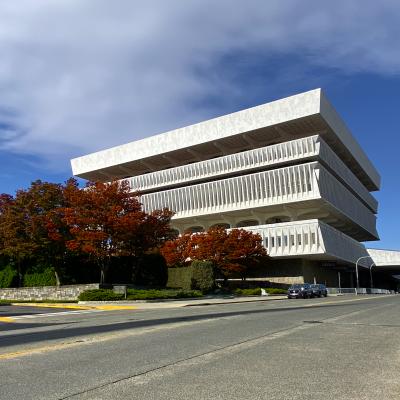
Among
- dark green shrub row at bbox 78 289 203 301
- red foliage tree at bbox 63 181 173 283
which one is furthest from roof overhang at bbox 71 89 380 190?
dark green shrub row at bbox 78 289 203 301

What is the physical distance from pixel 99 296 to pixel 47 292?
660 cm

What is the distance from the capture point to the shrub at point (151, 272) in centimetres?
4294

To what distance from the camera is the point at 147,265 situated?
43.2 metres

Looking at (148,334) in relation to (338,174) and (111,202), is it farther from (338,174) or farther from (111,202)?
(338,174)

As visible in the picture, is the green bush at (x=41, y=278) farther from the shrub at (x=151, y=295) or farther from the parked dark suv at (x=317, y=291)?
the parked dark suv at (x=317, y=291)

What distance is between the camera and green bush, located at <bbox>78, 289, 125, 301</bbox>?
31469mm

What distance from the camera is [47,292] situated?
118 feet

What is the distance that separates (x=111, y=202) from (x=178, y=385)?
3034cm

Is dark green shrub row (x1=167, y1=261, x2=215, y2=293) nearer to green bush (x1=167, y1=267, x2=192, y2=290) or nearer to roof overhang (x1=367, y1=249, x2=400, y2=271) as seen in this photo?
green bush (x1=167, y1=267, x2=192, y2=290)

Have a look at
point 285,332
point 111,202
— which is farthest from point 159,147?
point 285,332

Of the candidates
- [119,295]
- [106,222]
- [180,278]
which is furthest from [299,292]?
[106,222]

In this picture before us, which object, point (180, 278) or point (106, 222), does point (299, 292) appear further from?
point (106, 222)

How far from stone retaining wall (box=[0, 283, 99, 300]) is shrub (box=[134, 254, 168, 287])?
27.1ft

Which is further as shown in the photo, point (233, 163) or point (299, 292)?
point (233, 163)
